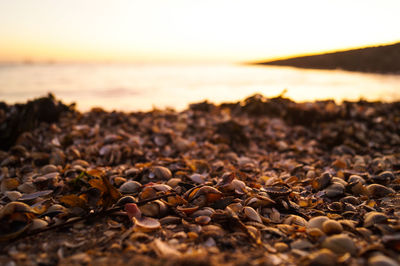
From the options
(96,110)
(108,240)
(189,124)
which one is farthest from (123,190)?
(96,110)

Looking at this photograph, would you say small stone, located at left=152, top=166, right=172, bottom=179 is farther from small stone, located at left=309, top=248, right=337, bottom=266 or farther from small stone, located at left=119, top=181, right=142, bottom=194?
small stone, located at left=309, top=248, right=337, bottom=266

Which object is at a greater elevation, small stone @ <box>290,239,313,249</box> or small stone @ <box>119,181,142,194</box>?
small stone @ <box>119,181,142,194</box>

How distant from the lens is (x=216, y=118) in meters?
4.42

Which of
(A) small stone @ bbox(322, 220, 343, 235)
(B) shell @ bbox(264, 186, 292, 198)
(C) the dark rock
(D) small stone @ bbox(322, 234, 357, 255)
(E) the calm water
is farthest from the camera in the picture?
(E) the calm water

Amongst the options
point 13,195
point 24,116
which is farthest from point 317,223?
point 24,116

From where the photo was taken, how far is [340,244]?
1.11 m

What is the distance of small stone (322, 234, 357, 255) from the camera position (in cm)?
109

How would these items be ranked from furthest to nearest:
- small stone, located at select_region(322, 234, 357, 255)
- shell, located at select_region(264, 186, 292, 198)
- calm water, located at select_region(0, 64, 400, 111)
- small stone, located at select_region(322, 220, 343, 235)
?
calm water, located at select_region(0, 64, 400, 111) < shell, located at select_region(264, 186, 292, 198) < small stone, located at select_region(322, 220, 343, 235) < small stone, located at select_region(322, 234, 357, 255)

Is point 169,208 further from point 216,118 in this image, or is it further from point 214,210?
point 216,118

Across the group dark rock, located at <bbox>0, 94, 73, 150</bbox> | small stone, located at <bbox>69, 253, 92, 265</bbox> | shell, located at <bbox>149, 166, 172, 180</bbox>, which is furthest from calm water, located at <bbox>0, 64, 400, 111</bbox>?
small stone, located at <bbox>69, 253, 92, 265</bbox>

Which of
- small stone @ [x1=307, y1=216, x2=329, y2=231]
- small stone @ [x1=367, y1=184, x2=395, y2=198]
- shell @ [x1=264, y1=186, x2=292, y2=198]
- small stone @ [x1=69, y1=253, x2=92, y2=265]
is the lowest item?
small stone @ [x1=367, y1=184, x2=395, y2=198]

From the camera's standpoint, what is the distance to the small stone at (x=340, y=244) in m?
1.09

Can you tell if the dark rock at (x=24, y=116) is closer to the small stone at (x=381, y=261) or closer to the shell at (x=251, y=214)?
the shell at (x=251, y=214)

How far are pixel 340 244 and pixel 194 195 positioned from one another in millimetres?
801
